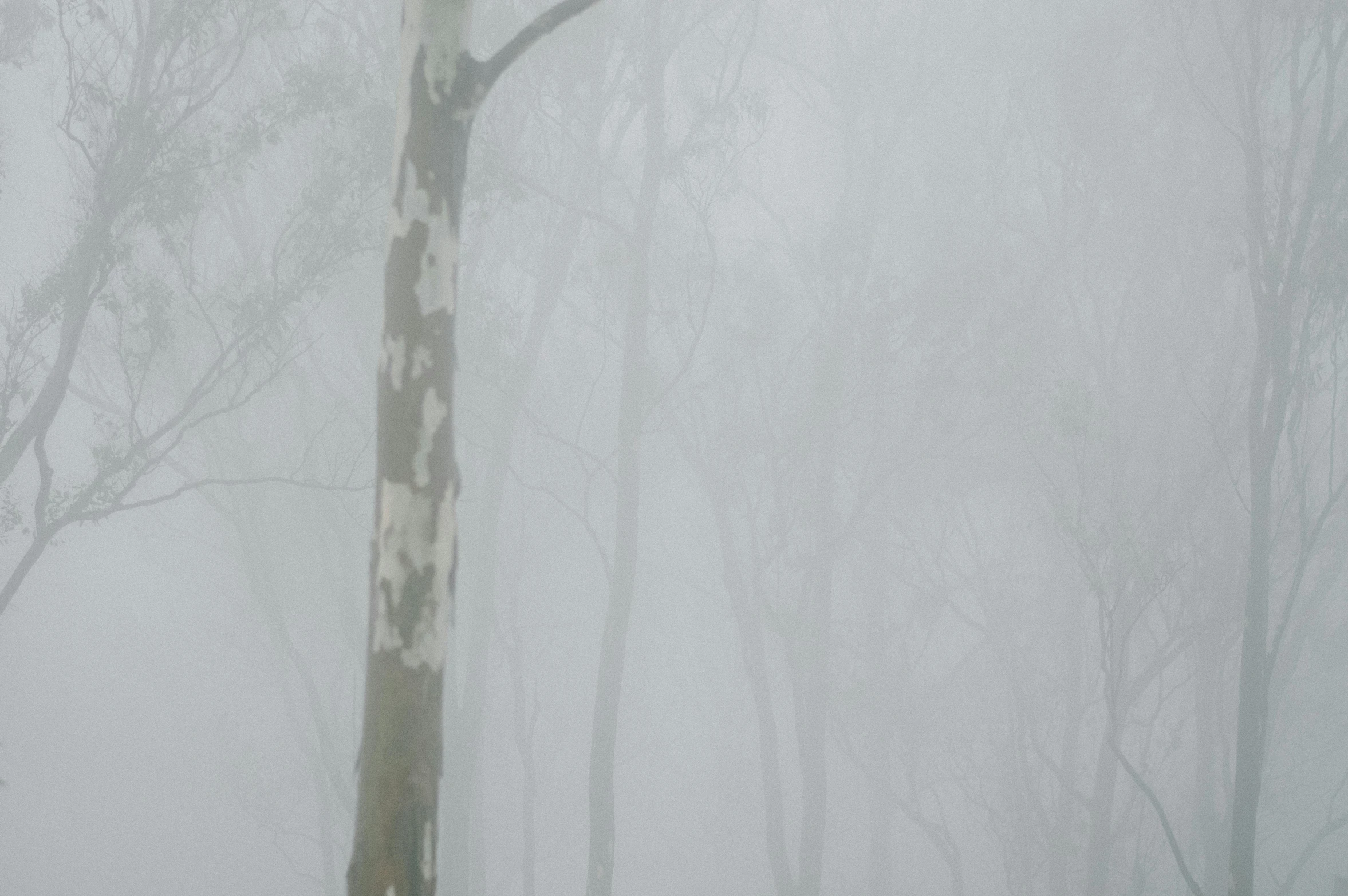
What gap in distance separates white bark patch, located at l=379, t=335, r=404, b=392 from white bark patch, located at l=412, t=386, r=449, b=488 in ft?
0.23

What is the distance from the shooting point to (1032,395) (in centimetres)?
1246

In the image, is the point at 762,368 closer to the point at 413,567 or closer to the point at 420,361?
the point at 420,361

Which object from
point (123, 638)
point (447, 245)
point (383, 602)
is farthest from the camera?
point (123, 638)

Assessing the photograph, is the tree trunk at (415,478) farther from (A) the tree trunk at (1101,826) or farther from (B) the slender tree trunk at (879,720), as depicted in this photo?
(B) the slender tree trunk at (879,720)

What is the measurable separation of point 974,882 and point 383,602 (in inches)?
955

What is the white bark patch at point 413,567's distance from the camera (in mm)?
2260

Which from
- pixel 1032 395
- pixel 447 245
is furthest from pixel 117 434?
pixel 1032 395

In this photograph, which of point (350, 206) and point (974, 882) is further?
point (974, 882)

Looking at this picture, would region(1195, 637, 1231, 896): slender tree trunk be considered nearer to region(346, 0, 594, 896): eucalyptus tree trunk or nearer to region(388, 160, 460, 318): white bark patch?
region(346, 0, 594, 896): eucalyptus tree trunk

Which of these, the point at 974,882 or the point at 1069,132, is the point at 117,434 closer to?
the point at 1069,132

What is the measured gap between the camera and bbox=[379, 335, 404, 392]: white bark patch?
2.35m

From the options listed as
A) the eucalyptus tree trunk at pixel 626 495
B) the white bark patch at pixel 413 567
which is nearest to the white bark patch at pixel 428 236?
the white bark patch at pixel 413 567

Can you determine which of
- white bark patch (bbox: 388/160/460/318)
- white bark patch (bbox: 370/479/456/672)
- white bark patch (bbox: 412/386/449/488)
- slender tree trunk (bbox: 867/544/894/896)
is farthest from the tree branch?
slender tree trunk (bbox: 867/544/894/896)

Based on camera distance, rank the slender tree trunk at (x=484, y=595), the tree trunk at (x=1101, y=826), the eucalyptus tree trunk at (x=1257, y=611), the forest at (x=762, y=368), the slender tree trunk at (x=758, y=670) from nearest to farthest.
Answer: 1. the eucalyptus tree trunk at (x=1257, y=611)
2. the forest at (x=762, y=368)
3. the slender tree trunk at (x=484, y=595)
4. the tree trunk at (x=1101, y=826)
5. the slender tree trunk at (x=758, y=670)
